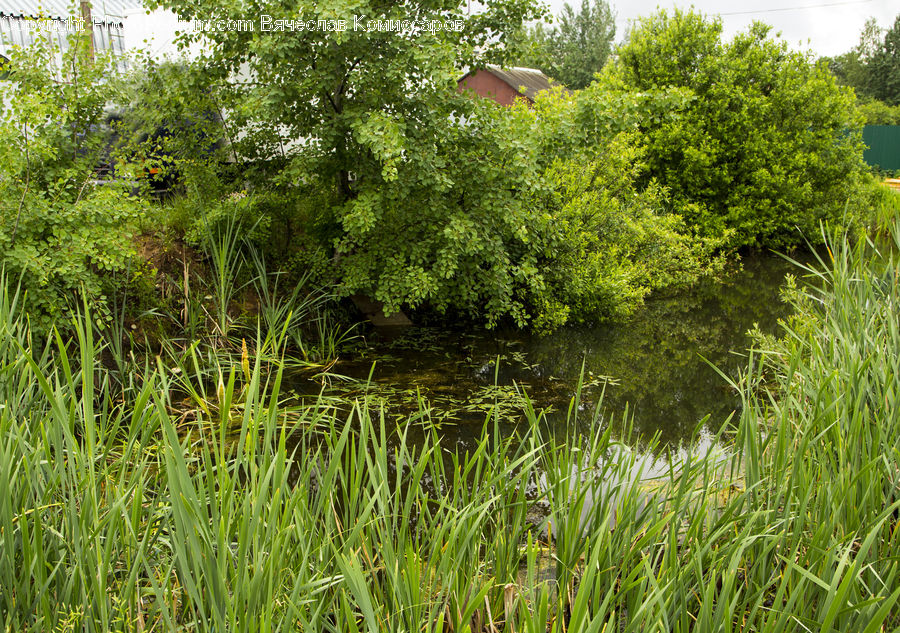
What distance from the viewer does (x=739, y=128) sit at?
38.5ft

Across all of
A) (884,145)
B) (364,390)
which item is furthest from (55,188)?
(884,145)

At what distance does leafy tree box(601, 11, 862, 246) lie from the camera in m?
11.7

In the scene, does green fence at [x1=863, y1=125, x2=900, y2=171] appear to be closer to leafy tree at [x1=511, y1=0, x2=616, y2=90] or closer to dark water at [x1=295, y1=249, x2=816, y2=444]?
leafy tree at [x1=511, y1=0, x2=616, y2=90]

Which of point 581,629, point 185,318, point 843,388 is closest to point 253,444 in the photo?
point 581,629

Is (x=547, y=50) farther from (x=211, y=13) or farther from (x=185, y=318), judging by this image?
(x=185, y=318)

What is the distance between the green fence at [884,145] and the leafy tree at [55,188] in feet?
91.1

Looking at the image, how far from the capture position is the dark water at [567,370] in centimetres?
556

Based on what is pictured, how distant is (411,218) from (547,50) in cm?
201

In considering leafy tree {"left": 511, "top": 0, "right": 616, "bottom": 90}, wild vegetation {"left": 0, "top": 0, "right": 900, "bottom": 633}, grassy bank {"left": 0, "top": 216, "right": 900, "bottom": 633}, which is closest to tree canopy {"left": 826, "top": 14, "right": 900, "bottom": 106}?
leafy tree {"left": 511, "top": 0, "right": 616, "bottom": 90}

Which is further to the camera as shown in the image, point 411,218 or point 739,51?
point 739,51

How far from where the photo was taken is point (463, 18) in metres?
6.74

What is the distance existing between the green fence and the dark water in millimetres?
22276

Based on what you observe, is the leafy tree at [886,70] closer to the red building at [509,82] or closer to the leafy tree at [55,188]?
the red building at [509,82]

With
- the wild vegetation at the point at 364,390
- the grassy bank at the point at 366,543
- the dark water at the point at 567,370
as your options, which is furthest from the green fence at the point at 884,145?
the grassy bank at the point at 366,543
